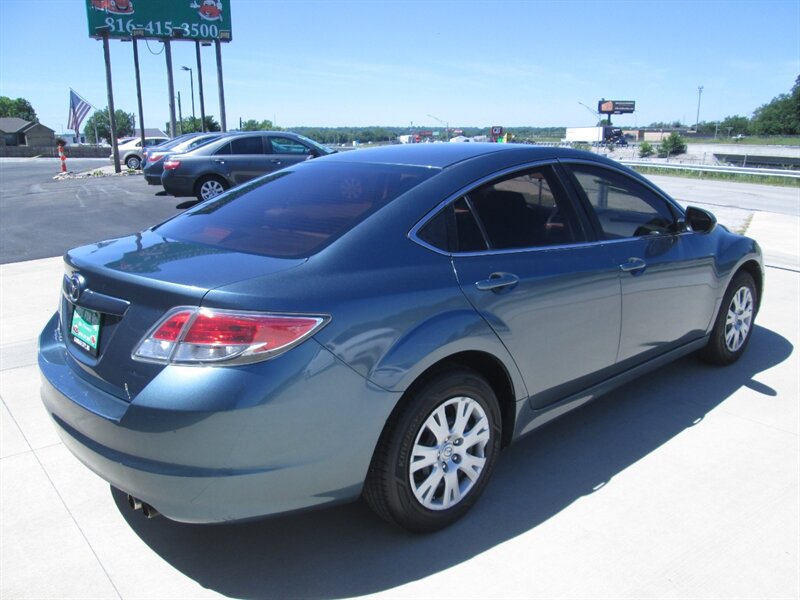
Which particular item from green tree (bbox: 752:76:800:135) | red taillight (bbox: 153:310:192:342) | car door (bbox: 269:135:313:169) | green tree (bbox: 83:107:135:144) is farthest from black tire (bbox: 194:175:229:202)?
green tree (bbox: 83:107:135:144)

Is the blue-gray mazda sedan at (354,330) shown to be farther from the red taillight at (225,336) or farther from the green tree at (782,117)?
A: the green tree at (782,117)

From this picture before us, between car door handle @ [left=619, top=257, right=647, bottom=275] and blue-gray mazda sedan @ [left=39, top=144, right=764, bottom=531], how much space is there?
1cm

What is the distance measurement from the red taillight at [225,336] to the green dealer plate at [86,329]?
17.1 inches

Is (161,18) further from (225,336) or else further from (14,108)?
(14,108)

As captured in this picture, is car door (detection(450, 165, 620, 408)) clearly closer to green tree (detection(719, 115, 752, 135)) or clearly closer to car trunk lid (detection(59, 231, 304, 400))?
car trunk lid (detection(59, 231, 304, 400))

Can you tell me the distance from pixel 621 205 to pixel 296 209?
2035 millimetres

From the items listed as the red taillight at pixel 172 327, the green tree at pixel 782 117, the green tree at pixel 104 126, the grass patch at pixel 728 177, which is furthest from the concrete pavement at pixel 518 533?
the green tree at pixel 104 126

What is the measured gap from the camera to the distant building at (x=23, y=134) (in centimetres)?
10169

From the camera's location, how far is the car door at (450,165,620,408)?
2904 millimetres

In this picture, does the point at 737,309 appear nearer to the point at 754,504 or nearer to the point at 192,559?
the point at 754,504

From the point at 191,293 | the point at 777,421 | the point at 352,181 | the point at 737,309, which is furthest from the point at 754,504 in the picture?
the point at 191,293

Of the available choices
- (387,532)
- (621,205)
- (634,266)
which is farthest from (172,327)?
(621,205)

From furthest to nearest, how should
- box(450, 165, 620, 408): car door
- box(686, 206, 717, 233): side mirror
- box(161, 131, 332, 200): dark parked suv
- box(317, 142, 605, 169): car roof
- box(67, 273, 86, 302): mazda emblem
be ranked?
box(161, 131, 332, 200): dark parked suv
box(686, 206, 717, 233): side mirror
box(317, 142, 605, 169): car roof
box(450, 165, 620, 408): car door
box(67, 273, 86, 302): mazda emblem

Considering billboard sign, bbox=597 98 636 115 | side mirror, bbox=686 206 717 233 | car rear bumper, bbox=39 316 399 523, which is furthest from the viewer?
billboard sign, bbox=597 98 636 115
